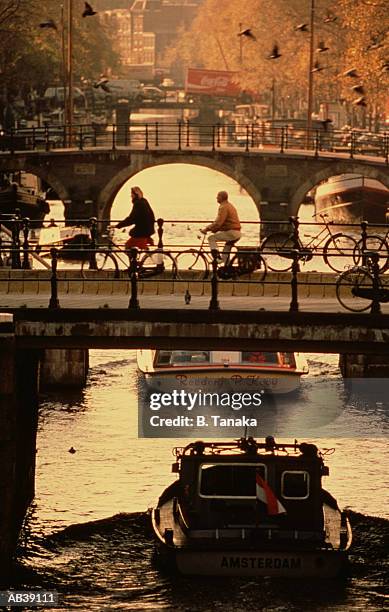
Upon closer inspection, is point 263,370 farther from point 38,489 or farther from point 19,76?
point 19,76

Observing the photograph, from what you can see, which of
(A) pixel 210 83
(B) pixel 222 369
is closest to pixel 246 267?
(B) pixel 222 369

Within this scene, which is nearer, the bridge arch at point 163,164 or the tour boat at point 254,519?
the tour boat at point 254,519

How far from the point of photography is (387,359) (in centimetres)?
4591

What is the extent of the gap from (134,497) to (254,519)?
6565 mm

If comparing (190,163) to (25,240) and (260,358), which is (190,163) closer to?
(260,358)

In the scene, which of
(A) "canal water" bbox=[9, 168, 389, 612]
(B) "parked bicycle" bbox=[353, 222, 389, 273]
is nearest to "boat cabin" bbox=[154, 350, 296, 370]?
(A) "canal water" bbox=[9, 168, 389, 612]

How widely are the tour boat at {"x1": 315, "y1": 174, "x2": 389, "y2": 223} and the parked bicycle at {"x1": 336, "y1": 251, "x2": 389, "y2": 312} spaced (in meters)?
50.5

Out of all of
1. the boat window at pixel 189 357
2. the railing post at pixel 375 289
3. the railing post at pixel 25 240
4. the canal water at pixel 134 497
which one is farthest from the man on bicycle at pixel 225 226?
the boat window at pixel 189 357

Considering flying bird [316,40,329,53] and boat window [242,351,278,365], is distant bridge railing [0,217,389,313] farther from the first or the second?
flying bird [316,40,329,53]

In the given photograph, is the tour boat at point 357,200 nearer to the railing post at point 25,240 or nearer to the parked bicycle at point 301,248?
the parked bicycle at point 301,248

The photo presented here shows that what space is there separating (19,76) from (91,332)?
67946 mm

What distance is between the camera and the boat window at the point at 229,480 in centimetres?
2906

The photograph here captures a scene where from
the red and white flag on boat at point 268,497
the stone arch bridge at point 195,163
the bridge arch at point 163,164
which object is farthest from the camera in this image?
the bridge arch at point 163,164

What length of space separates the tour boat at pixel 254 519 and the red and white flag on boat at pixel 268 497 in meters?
0.01
